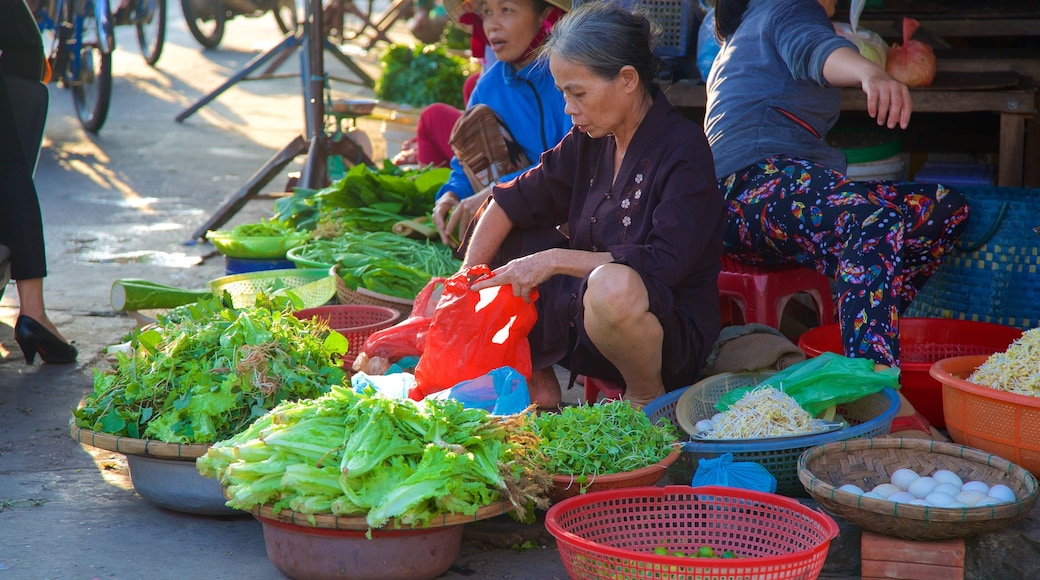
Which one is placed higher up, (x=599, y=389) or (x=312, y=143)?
(x=312, y=143)

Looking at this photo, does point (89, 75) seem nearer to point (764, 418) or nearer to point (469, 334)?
point (469, 334)

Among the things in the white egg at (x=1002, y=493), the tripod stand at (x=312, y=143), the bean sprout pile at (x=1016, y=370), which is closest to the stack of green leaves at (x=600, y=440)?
the white egg at (x=1002, y=493)

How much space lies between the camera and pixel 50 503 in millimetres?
2795

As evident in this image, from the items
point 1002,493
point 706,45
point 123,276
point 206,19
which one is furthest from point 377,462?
point 206,19

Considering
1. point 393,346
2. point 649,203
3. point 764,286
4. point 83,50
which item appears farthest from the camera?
point 83,50

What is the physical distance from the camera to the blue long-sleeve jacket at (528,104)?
3984 mm

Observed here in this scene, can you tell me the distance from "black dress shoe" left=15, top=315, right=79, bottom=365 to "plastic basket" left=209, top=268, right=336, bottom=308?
0.56 meters

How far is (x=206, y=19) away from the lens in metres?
14.0

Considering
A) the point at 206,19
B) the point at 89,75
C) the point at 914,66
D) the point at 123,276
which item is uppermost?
the point at 206,19

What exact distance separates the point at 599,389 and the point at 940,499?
3.85 feet

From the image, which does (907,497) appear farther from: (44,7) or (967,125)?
(44,7)

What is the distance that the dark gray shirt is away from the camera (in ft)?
10.6

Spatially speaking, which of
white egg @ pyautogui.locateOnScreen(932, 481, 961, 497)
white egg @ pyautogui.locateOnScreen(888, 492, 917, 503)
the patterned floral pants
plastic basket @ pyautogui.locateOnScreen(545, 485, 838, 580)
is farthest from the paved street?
the patterned floral pants

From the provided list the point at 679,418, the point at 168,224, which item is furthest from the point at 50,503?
the point at 168,224
